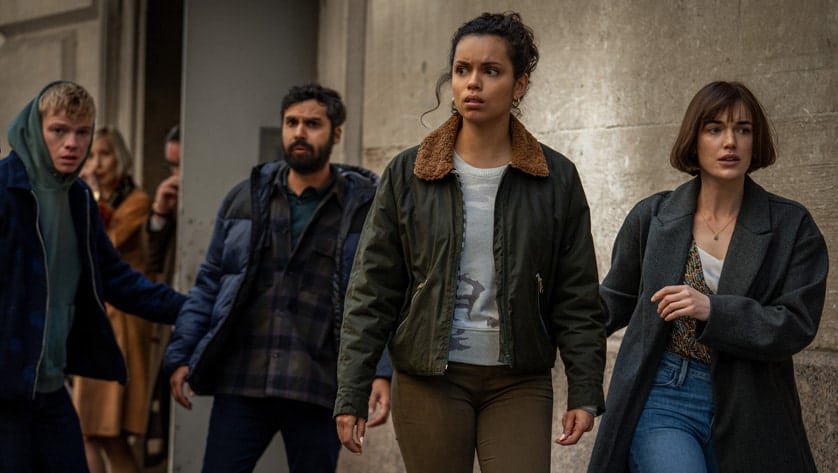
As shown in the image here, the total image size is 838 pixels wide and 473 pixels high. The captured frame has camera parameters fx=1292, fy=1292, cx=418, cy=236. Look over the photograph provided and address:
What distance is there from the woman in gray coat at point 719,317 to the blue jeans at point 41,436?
7.15 ft

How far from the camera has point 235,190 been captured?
18.2 ft

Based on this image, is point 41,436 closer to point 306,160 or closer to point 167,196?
point 306,160

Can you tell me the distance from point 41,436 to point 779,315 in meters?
2.92

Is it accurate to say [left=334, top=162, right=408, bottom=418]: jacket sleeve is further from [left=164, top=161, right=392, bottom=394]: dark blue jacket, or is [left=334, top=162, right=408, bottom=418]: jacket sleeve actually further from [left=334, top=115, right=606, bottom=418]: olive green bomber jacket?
[left=164, top=161, right=392, bottom=394]: dark blue jacket

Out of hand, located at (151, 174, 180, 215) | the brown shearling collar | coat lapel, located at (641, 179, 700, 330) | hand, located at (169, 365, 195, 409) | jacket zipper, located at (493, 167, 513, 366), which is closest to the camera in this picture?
jacket zipper, located at (493, 167, 513, 366)

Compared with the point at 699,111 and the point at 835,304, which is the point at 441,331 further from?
the point at 835,304

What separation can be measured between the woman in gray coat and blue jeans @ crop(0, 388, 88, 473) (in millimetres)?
2181

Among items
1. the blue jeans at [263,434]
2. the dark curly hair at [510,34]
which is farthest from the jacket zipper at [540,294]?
the blue jeans at [263,434]

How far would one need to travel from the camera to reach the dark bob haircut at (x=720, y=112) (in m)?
4.27

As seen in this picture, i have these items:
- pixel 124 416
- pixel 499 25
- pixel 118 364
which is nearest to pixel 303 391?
pixel 118 364

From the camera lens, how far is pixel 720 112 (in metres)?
4.27

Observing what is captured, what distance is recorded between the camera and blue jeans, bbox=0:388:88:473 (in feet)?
16.3

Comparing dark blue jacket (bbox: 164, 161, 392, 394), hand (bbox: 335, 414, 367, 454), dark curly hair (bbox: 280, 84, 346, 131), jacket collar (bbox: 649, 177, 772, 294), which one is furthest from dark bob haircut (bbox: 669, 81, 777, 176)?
dark curly hair (bbox: 280, 84, 346, 131)

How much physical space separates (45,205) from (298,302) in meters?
1.12
